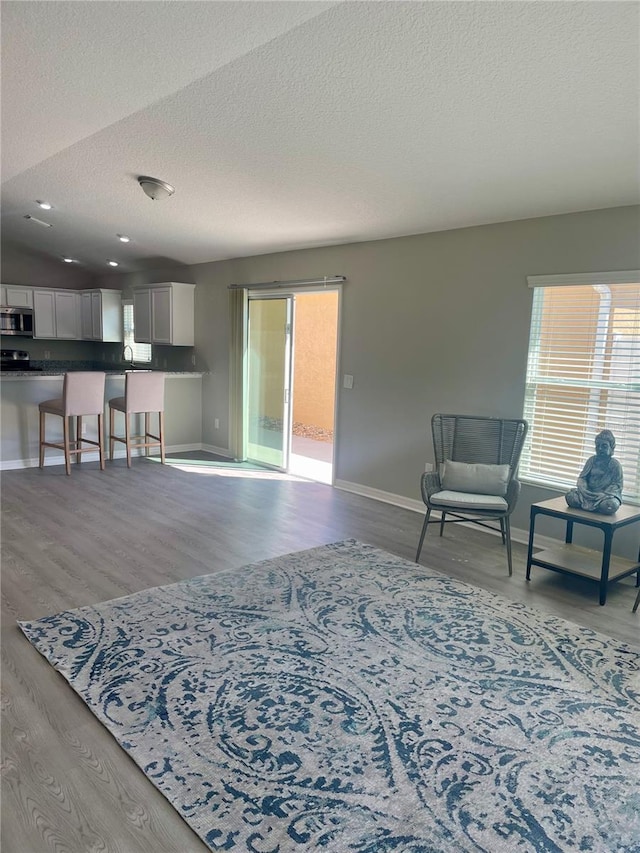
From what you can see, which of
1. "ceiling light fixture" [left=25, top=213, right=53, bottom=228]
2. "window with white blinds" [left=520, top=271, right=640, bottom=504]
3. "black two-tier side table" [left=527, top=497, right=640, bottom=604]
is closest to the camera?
"black two-tier side table" [left=527, top=497, right=640, bottom=604]

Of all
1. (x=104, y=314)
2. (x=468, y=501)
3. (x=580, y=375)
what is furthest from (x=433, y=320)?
(x=104, y=314)

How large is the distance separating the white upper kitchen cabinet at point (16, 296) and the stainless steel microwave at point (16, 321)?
94 millimetres

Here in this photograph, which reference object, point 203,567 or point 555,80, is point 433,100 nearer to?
point 555,80

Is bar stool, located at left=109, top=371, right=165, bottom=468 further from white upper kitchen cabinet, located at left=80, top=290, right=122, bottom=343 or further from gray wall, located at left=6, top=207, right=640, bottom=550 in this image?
white upper kitchen cabinet, located at left=80, top=290, right=122, bottom=343

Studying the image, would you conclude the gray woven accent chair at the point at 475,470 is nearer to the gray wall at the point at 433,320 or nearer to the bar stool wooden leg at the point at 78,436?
the gray wall at the point at 433,320

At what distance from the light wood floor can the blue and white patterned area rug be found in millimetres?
119

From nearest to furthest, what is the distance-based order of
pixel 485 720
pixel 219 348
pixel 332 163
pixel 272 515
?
pixel 485 720, pixel 332 163, pixel 272 515, pixel 219 348

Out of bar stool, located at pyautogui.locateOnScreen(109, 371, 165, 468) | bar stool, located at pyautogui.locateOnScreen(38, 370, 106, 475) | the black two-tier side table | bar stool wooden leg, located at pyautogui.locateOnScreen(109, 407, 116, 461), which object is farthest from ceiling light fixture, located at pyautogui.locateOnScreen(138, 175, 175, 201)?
the black two-tier side table

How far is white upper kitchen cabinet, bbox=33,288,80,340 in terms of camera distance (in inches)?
354

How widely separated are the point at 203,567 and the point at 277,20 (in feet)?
9.50

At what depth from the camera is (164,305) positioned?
24.7 ft

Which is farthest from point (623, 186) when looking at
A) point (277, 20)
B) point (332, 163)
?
point (277, 20)

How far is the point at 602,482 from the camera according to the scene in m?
3.54

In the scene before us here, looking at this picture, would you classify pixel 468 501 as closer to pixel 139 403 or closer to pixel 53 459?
pixel 139 403
